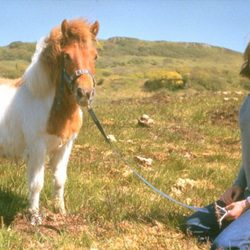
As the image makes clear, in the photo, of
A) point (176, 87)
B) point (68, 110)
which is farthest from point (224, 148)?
point (176, 87)

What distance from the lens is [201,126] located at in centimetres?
1300

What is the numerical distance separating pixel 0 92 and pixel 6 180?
1.22 meters

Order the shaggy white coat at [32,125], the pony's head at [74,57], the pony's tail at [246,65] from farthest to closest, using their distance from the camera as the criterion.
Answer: the shaggy white coat at [32,125], the pony's tail at [246,65], the pony's head at [74,57]

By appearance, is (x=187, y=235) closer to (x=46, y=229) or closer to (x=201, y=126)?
(x=46, y=229)

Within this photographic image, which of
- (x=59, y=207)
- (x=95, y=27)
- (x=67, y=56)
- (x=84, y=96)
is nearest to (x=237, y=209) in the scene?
(x=84, y=96)

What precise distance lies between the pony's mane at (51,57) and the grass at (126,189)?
1356 mm

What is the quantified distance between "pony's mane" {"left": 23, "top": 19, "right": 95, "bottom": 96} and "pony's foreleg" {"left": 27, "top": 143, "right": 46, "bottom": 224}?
0.58m

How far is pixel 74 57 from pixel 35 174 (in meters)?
1.30

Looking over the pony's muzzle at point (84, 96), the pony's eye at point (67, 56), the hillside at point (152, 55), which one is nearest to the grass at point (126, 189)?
the pony's muzzle at point (84, 96)

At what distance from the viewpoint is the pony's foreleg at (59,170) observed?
5418mm

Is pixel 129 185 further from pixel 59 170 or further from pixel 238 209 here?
pixel 238 209

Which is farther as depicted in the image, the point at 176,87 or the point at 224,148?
the point at 176,87

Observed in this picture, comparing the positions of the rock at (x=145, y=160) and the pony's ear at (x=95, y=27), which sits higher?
the pony's ear at (x=95, y=27)

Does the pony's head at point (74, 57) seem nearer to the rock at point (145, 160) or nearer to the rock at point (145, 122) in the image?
the rock at point (145, 160)
